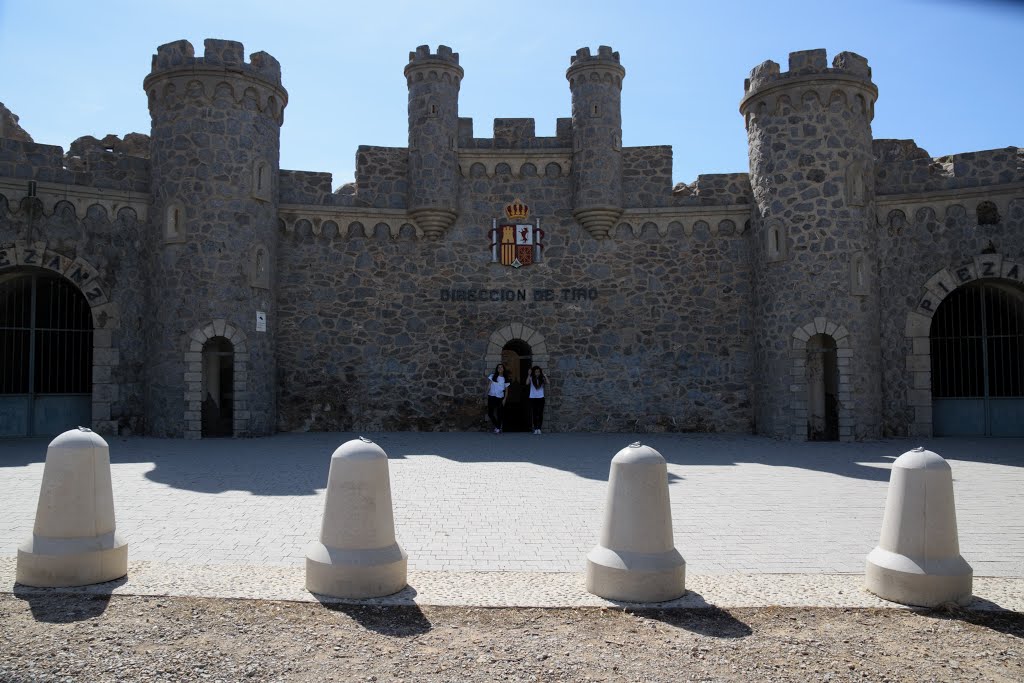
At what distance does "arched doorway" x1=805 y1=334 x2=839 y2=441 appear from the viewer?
15.3m

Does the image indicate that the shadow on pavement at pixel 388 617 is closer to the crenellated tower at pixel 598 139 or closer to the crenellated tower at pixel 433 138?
the crenellated tower at pixel 433 138

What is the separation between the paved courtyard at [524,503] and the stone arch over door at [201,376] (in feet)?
3.67

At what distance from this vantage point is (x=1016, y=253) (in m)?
14.8

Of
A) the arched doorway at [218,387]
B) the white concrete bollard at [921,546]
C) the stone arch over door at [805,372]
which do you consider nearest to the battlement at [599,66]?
the stone arch over door at [805,372]

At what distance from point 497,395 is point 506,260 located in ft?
9.90

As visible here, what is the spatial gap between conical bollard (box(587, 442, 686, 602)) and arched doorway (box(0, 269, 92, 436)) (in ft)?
45.0

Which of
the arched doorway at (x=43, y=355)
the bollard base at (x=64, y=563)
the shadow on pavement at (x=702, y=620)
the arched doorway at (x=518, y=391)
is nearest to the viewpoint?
the shadow on pavement at (x=702, y=620)

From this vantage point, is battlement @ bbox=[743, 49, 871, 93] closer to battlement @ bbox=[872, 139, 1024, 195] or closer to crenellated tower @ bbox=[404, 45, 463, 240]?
battlement @ bbox=[872, 139, 1024, 195]

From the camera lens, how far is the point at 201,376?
48.4 feet

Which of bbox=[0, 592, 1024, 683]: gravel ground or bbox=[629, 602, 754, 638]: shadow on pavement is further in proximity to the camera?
bbox=[629, 602, 754, 638]: shadow on pavement

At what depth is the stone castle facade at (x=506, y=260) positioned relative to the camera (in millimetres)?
14875

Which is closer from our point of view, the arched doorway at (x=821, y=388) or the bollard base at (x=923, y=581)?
the bollard base at (x=923, y=581)

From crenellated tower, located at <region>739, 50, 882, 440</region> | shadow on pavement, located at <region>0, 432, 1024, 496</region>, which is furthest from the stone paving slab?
crenellated tower, located at <region>739, 50, 882, 440</region>

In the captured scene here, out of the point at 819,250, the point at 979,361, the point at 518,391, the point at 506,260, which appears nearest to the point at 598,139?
the point at 506,260
